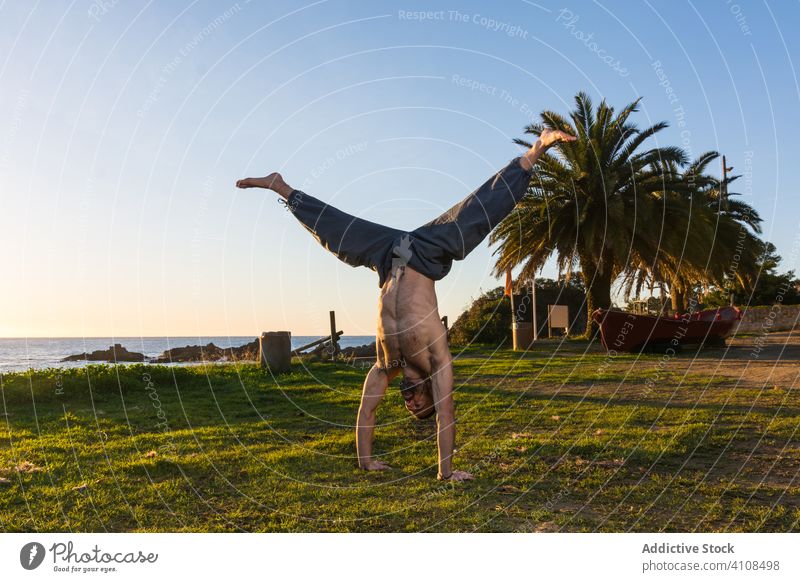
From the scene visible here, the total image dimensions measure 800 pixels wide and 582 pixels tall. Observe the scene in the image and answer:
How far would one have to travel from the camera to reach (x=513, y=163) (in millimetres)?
5727

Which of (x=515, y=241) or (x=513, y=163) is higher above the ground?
(x=515, y=241)

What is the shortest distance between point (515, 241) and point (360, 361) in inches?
352

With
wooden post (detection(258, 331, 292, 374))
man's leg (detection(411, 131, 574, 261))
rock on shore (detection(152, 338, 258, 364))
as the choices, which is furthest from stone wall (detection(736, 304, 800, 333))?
man's leg (detection(411, 131, 574, 261))

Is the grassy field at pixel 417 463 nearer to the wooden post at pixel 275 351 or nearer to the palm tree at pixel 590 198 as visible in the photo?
the wooden post at pixel 275 351

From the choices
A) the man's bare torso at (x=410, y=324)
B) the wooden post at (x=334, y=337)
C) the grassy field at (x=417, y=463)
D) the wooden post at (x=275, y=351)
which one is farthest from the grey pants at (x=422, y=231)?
the wooden post at (x=334, y=337)

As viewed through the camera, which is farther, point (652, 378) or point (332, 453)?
point (652, 378)

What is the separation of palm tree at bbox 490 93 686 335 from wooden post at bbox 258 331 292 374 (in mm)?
11169

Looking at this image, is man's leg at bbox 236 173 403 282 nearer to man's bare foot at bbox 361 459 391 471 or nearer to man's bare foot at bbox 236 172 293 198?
man's bare foot at bbox 236 172 293 198

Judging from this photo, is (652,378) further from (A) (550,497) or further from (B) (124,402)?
(B) (124,402)

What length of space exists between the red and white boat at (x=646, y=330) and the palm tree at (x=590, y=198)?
10.5ft

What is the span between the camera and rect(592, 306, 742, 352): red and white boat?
20953mm

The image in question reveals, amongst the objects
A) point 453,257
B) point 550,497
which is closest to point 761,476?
point 550,497

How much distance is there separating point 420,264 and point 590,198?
69.1ft

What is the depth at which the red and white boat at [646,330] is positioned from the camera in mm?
20953
